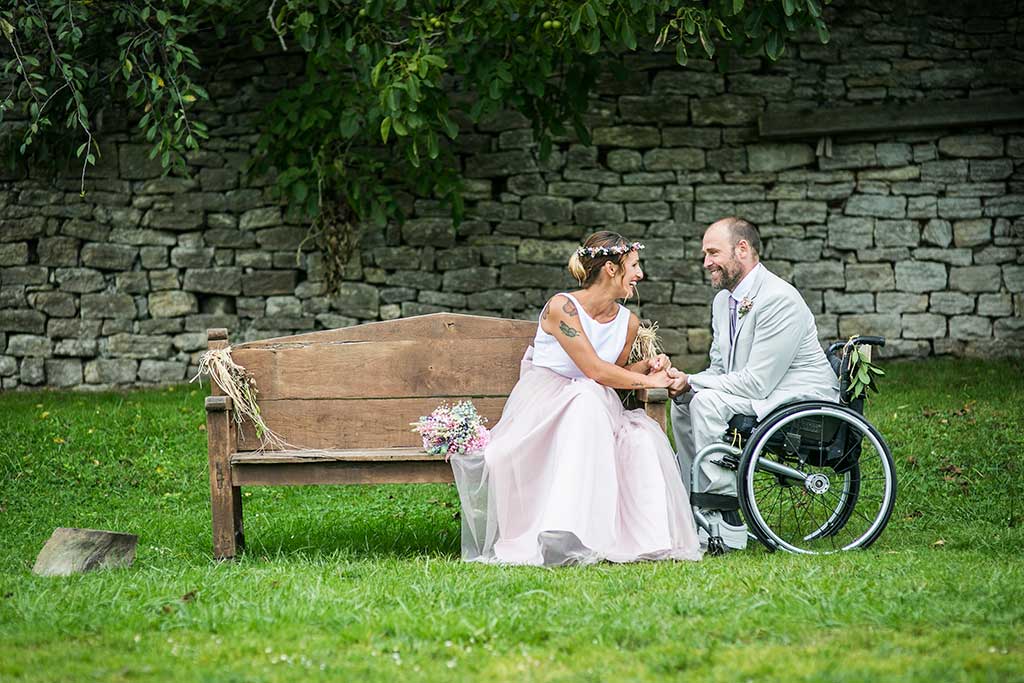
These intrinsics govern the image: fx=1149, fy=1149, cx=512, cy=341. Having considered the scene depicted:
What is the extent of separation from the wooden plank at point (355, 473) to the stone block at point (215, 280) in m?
5.29

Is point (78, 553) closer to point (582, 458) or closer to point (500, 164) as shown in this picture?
point (582, 458)

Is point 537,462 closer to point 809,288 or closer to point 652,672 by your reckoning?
point 652,672

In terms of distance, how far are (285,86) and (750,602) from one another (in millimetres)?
7241

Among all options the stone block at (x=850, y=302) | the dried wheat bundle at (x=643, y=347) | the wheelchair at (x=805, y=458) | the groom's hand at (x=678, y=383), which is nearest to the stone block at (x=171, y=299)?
the stone block at (x=850, y=302)

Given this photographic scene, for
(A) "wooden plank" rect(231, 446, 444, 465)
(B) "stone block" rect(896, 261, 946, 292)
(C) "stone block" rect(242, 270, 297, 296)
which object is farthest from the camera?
(C) "stone block" rect(242, 270, 297, 296)

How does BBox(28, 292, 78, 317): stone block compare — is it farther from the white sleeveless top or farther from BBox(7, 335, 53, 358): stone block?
the white sleeveless top

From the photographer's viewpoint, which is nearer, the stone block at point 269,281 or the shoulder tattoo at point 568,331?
the shoulder tattoo at point 568,331

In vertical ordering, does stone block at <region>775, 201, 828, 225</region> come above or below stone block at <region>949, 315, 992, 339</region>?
above

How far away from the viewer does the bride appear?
178 inches

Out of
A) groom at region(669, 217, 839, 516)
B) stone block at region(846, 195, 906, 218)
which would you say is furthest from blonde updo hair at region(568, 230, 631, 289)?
stone block at region(846, 195, 906, 218)

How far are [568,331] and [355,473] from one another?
3.52 feet

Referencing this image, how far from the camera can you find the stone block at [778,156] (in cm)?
974

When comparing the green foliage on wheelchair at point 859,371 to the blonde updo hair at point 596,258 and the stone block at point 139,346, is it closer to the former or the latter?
the blonde updo hair at point 596,258

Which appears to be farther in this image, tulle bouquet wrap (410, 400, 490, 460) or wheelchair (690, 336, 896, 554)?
tulle bouquet wrap (410, 400, 490, 460)
